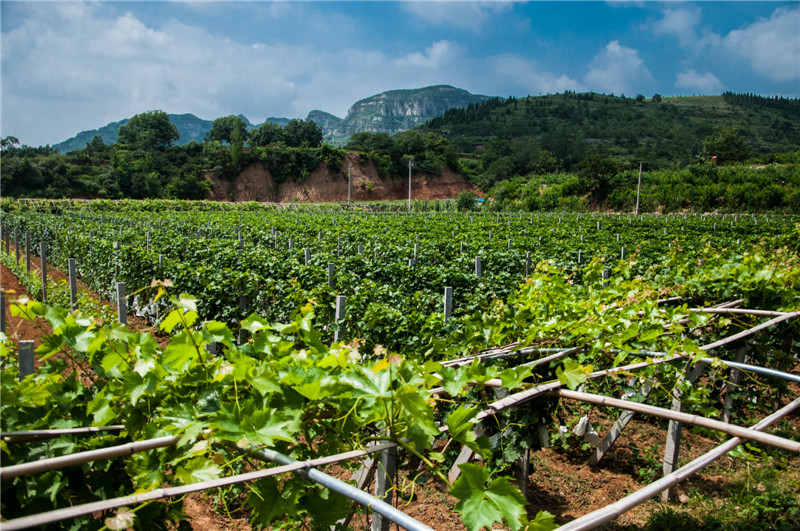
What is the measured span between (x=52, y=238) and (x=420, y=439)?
17996 millimetres

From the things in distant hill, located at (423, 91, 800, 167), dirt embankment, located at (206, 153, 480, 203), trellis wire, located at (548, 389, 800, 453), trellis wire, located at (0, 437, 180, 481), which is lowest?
trellis wire, located at (548, 389, 800, 453)

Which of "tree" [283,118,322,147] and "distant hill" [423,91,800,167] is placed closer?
"tree" [283,118,322,147]

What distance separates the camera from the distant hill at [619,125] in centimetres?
9662

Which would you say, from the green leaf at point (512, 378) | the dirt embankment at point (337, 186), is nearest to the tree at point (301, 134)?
the dirt embankment at point (337, 186)

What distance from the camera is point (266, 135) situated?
90.2 m

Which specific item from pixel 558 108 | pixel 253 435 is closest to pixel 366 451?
pixel 253 435

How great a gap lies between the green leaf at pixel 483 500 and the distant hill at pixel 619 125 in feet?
304

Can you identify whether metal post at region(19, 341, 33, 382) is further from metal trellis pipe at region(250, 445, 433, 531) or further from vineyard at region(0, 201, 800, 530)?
metal trellis pipe at region(250, 445, 433, 531)

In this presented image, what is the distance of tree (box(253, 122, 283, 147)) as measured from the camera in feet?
294

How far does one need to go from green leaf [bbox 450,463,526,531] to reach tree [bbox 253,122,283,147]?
93873 millimetres

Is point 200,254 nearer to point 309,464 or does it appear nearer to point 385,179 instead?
point 309,464

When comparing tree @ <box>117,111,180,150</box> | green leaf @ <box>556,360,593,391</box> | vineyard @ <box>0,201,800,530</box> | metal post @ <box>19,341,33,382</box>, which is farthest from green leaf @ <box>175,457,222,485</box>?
tree @ <box>117,111,180,150</box>

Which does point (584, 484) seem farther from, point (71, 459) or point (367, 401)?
point (71, 459)

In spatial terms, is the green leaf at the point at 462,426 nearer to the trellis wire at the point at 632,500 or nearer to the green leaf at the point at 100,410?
the trellis wire at the point at 632,500
